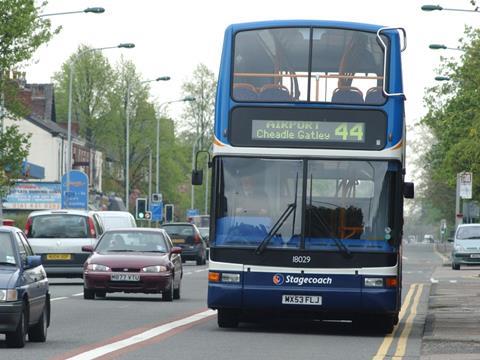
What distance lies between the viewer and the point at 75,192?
6750 cm

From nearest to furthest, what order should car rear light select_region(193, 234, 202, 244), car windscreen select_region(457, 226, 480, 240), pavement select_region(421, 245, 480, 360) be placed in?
pavement select_region(421, 245, 480, 360)
car rear light select_region(193, 234, 202, 244)
car windscreen select_region(457, 226, 480, 240)

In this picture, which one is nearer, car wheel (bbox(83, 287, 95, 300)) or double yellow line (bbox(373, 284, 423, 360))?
double yellow line (bbox(373, 284, 423, 360))

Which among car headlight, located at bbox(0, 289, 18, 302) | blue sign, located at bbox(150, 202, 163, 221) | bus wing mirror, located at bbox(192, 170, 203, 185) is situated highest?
bus wing mirror, located at bbox(192, 170, 203, 185)

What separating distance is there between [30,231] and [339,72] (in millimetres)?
18337

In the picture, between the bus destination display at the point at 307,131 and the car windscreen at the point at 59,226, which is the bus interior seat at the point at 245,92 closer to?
the bus destination display at the point at 307,131

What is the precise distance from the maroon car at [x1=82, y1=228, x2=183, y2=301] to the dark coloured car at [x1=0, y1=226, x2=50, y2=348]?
35.8 ft

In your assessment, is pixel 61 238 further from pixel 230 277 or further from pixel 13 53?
pixel 230 277

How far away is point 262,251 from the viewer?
21.1 m

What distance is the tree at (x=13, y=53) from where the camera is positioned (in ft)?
156

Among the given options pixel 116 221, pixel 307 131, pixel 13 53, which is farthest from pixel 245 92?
pixel 116 221

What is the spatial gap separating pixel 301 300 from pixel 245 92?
2.85 meters

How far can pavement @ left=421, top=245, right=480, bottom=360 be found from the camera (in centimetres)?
1836

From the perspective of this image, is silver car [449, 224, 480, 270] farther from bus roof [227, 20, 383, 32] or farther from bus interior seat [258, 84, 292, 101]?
bus interior seat [258, 84, 292, 101]

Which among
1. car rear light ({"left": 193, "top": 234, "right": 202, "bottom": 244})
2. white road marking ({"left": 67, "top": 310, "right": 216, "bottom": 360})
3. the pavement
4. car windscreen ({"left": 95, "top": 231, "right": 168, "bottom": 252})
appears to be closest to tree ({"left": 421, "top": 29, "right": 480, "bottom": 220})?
car rear light ({"left": 193, "top": 234, "right": 202, "bottom": 244})
